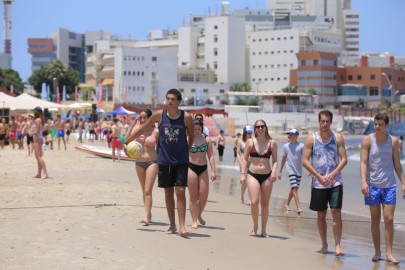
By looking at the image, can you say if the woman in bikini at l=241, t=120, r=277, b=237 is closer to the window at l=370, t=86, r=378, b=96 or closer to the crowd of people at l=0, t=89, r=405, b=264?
the crowd of people at l=0, t=89, r=405, b=264

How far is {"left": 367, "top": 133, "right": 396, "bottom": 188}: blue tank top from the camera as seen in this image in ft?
25.9

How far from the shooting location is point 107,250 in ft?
24.8

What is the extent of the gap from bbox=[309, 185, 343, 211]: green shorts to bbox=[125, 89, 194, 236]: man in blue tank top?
157cm

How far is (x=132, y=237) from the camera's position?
27.7ft

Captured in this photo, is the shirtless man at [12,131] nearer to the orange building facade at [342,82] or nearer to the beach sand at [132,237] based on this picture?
the beach sand at [132,237]

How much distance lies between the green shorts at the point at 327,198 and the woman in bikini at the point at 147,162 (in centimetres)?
238

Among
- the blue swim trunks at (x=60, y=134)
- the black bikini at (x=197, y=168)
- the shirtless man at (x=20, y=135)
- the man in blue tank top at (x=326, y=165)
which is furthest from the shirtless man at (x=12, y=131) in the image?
the man in blue tank top at (x=326, y=165)

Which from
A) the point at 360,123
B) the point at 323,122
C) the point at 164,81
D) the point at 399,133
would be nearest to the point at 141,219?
the point at 323,122

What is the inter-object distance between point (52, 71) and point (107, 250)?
11691 cm

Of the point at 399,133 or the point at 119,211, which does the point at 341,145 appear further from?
the point at 399,133

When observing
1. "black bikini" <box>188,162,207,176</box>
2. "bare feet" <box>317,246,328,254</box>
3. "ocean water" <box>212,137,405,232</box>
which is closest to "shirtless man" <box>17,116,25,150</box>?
"ocean water" <box>212,137,405,232</box>

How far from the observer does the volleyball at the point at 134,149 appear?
9672 mm

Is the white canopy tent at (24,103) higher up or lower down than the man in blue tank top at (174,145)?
higher up

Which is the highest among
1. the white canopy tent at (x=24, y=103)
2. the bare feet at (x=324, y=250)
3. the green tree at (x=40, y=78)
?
the green tree at (x=40, y=78)
